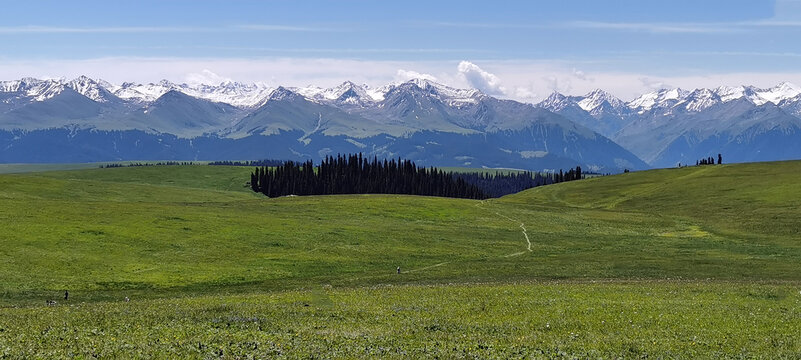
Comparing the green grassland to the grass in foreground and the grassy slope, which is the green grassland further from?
the grassy slope

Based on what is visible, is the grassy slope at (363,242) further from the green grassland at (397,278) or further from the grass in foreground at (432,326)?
the grass in foreground at (432,326)

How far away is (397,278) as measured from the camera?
67375 millimetres

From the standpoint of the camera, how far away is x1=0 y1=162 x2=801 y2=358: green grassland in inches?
1209

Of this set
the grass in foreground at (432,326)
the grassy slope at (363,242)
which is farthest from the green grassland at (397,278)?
the grassy slope at (363,242)

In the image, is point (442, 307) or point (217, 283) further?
point (217, 283)

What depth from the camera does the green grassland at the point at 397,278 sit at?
1209 inches

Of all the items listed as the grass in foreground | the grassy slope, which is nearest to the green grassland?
the grass in foreground

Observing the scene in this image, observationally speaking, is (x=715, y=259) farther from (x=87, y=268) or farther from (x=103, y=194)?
(x=103, y=194)

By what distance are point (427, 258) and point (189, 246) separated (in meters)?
29.7

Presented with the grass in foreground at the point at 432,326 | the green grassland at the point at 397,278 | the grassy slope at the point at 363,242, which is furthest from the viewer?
the grassy slope at the point at 363,242

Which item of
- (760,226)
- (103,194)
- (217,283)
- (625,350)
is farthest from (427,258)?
(103,194)

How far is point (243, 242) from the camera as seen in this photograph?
90.9 metres

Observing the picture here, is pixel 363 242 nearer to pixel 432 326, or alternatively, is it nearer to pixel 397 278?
pixel 397 278

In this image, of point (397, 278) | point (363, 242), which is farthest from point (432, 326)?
point (363, 242)
